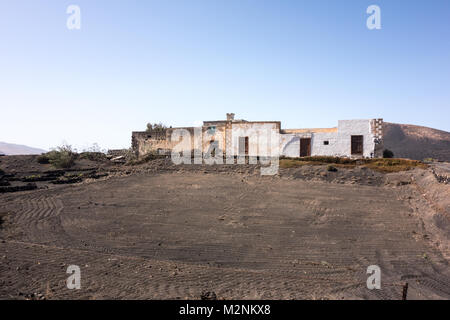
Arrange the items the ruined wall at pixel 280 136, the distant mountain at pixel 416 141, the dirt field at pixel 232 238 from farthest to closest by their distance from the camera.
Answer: the distant mountain at pixel 416 141, the ruined wall at pixel 280 136, the dirt field at pixel 232 238

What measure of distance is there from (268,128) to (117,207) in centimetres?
1397

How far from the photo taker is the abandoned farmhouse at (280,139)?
20281 mm

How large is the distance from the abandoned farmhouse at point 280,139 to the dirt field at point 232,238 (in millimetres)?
6148

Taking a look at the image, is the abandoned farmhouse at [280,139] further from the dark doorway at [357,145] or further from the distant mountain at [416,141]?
the distant mountain at [416,141]

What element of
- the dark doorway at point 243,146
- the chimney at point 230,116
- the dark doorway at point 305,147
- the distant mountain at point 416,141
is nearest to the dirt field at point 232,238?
the dark doorway at point 305,147

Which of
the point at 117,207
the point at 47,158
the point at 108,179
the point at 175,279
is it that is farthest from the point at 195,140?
Answer: the point at 175,279

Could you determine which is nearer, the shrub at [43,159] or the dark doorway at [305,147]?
the dark doorway at [305,147]

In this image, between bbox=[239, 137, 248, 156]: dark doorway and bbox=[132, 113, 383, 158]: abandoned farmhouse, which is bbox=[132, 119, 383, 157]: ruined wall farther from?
bbox=[239, 137, 248, 156]: dark doorway

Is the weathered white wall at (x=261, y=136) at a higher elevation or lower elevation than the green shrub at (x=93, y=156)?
higher

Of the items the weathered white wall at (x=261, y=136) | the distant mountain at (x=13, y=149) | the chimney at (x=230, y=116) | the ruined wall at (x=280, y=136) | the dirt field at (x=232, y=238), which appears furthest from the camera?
the distant mountain at (x=13, y=149)

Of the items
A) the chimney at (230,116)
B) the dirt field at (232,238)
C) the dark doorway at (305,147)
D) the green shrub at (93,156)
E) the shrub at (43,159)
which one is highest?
the chimney at (230,116)

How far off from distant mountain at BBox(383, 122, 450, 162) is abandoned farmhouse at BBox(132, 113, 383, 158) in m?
22.0

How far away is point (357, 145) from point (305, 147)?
3.46 metres

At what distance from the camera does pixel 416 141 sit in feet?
157
